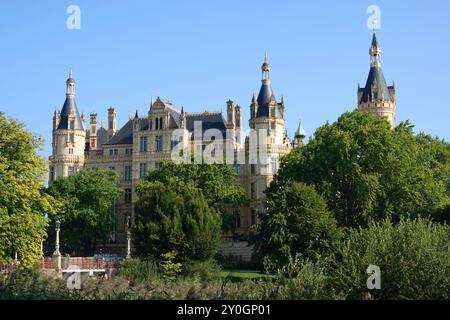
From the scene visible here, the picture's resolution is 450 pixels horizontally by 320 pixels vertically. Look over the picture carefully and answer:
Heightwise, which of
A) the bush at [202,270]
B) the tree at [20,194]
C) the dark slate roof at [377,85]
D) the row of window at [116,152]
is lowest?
the bush at [202,270]

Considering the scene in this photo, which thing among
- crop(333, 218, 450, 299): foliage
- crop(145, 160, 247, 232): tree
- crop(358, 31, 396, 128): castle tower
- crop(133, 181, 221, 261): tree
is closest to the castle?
crop(358, 31, 396, 128): castle tower

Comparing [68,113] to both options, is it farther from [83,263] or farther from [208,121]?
[83,263]

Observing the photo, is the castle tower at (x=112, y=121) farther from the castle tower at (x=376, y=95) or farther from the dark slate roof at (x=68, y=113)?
the castle tower at (x=376, y=95)

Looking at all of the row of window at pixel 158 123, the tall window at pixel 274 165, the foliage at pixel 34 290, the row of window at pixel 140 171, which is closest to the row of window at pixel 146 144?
the row of window at pixel 158 123

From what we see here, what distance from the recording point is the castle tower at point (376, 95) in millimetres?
78000

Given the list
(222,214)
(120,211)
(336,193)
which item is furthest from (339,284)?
(120,211)

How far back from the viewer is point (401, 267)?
2480 cm

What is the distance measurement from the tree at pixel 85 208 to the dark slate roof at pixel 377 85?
87.7ft

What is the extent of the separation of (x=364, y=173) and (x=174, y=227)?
43.8 ft

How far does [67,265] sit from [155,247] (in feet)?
24.7

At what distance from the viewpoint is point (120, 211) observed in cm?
7588

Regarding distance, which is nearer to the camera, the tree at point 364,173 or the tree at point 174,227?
the tree at point 174,227

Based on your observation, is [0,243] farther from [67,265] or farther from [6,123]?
[67,265]

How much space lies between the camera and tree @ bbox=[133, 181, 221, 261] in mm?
47500
